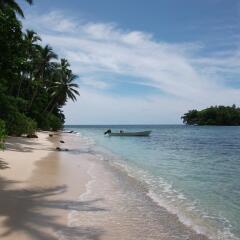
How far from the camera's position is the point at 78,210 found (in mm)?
9906

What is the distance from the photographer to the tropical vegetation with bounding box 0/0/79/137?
19761 millimetres

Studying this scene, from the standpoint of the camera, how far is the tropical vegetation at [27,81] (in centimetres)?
1976

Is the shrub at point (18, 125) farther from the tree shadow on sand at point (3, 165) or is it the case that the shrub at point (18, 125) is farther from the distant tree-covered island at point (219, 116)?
the distant tree-covered island at point (219, 116)

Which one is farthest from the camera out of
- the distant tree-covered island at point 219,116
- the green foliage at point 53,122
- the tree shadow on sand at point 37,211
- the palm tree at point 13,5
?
the distant tree-covered island at point 219,116

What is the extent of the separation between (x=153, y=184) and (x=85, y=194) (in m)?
3.98

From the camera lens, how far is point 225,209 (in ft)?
37.0

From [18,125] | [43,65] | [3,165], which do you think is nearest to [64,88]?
[43,65]

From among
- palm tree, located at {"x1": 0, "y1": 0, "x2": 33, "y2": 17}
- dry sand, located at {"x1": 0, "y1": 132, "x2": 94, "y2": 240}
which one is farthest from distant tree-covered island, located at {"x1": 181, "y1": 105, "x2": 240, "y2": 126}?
dry sand, located at {"x1": 0, "y1": 132, "x2": 94, "y2": 240}

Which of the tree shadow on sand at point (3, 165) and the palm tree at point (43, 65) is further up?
the palm tree at point (43, 65)

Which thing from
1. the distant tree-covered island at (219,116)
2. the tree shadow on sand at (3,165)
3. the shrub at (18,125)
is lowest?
the tree shadow on sand at (3,165)

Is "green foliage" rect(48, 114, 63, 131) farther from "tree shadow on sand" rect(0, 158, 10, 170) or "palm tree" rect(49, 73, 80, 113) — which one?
"tree shadow on sand" rect(0, 158, 10, 170)

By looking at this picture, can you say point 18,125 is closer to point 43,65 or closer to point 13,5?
point 13,5

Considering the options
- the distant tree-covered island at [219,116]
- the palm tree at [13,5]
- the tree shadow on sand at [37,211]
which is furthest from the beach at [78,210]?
the distant tree-covered island at [219,116]

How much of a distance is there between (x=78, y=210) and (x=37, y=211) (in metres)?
1.00
